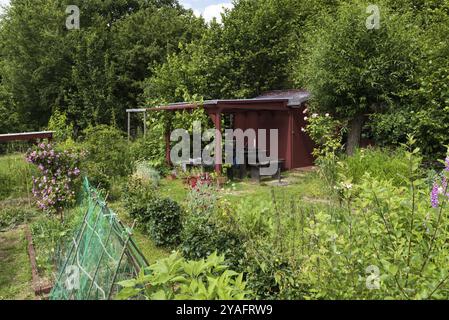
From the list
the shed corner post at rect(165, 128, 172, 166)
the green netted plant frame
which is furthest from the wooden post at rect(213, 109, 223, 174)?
the green netted plant frame

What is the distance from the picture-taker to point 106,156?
950 centimetres

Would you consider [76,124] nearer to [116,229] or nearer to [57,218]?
[57,218]

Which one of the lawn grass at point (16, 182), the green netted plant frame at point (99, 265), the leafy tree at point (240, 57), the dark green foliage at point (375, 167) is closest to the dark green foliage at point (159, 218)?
the green netted plant frame at point (99, 265)

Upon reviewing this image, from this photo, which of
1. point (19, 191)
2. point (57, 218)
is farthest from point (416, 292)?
point (19, 191)

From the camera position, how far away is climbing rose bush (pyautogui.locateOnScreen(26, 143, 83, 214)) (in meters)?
6.68

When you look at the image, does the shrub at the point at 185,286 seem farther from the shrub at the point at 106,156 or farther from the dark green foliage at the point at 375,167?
the shrub at the point at 106,156

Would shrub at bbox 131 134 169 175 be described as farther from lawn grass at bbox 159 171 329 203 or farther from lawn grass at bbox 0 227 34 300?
lawn grass at bbox 0 227 34 300

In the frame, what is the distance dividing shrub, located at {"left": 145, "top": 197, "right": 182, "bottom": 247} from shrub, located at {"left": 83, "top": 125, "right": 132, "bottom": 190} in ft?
11.1

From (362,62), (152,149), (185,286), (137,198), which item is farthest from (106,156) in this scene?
(185,286)

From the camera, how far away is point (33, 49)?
72.6 feet

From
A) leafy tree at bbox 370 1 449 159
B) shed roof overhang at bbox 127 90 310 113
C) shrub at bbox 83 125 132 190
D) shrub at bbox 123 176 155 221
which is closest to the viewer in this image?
shrub at bbox 123 176 155 221

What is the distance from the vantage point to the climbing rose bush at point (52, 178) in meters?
6.68

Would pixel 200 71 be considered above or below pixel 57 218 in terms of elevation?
above

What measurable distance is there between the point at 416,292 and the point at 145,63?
76.1 ft
